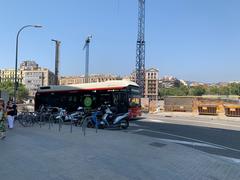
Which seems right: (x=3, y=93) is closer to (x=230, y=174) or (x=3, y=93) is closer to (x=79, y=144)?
(x=79, y=144)

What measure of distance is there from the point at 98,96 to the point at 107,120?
259 inches

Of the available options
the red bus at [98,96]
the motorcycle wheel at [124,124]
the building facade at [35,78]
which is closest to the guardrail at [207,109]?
the red bus at [98,96]

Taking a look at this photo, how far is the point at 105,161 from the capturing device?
8531 mm

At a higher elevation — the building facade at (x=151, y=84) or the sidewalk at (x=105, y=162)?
the building facade at (x=151, y=84)

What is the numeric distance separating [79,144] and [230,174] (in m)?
5.30

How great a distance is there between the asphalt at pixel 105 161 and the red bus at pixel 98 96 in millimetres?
11628

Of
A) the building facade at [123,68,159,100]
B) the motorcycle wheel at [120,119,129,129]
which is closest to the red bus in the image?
the motorcycle wheel at [120,119,129,129]

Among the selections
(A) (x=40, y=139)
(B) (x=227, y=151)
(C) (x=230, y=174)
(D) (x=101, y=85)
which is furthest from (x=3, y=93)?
(C) (x=230, y=174)

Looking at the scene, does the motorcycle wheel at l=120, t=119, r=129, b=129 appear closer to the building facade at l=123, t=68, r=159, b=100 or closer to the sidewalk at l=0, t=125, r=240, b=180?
the sidewalk at l=0, t=125, r=240, b=180

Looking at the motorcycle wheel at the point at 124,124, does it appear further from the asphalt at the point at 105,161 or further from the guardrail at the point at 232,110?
the guardrail at the point at 232,110

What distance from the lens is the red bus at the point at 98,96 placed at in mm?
23688

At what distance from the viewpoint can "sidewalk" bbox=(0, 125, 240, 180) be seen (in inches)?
281

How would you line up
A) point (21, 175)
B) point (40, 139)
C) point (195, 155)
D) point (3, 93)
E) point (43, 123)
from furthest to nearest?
point (3, 93)
point (43, 123)
point (40, 139)
point (195, 155)
point (21, 175)

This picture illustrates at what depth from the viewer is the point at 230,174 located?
25.8 ft
